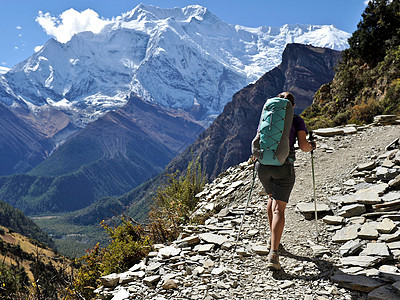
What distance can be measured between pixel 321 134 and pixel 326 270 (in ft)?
23.0

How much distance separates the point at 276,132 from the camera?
4.29 m

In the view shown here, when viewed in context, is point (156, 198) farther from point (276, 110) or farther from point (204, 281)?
point (276, 110)

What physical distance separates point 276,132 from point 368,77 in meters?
13.3

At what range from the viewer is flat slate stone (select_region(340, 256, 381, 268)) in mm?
3875

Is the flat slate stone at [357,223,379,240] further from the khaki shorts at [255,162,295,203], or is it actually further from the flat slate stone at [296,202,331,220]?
the khaki shorts at [255,162,295,203]

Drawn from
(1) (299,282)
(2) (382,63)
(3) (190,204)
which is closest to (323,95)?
(2) (382,63)

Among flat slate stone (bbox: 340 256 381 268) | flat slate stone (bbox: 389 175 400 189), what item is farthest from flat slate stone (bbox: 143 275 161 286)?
flat slate stone (bbox: 389 175 400 189)

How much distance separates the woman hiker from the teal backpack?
0.16 metres

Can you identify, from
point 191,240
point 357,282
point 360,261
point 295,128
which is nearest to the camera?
point 357,282

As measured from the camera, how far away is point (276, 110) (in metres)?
4.31

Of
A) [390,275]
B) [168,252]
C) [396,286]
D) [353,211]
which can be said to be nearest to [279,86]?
[353,211]

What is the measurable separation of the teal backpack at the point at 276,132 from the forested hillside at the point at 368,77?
9.09 meters

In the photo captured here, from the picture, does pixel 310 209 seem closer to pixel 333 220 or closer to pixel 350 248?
→ pixel 333 220

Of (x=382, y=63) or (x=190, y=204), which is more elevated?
(x=382, y=63)
